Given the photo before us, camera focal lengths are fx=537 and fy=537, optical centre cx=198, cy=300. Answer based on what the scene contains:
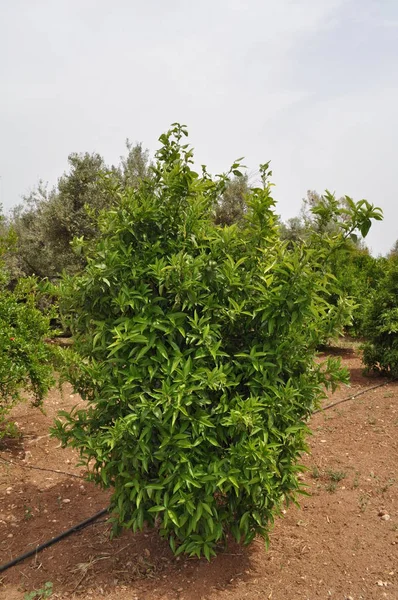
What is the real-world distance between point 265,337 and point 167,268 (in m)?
0.71

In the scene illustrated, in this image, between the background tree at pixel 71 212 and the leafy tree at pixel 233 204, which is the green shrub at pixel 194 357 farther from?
the leafy tree at pixel 233 204

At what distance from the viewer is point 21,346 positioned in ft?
16.8

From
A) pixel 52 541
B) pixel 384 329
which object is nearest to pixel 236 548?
pixel 52 541

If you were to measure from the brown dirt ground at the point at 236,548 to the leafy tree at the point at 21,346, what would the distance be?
75cm

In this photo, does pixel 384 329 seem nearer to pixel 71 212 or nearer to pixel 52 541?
pixel 52 541

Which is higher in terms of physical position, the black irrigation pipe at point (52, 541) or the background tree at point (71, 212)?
the background tree at point (71, 212)

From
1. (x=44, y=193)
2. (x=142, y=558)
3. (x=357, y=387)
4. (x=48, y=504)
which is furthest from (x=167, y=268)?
(x=44, y=193)

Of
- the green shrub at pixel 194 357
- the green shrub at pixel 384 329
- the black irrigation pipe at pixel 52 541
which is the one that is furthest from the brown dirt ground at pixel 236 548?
the green shrub at pixel 384 329

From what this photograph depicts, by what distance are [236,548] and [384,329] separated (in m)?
5.21

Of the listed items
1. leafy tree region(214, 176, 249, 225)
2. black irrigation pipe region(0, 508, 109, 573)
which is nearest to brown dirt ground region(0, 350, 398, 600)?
black irrigation pipe region(0, 508, 109, 573)

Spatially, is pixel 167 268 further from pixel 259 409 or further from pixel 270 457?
pixel 270 457

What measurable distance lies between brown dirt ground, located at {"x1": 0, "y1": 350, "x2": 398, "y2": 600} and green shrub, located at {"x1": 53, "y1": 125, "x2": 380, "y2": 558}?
0.24m

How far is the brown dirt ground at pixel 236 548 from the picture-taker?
9.79 feet

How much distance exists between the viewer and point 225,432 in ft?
9.82
